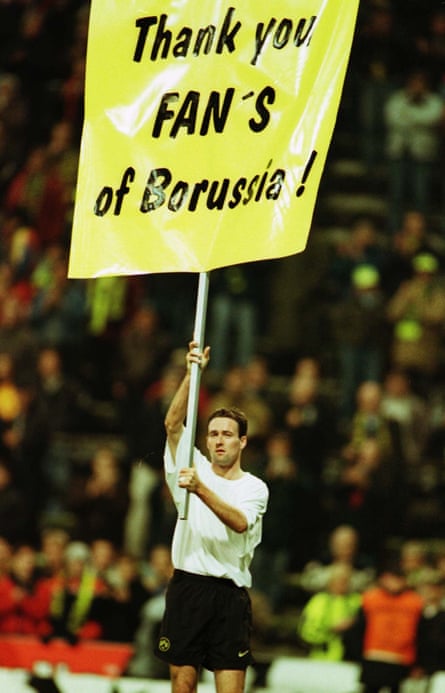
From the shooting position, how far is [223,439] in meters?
10.3

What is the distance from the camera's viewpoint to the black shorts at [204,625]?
33.8 feet

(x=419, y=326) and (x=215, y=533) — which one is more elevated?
(x=419, y=326)

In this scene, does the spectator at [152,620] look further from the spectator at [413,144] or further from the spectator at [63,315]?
the spectator at [413,144]

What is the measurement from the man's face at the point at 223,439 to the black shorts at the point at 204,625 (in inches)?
26.6

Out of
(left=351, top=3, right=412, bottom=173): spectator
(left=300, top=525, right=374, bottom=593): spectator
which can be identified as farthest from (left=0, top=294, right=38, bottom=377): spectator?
(left=351, top=3, right=412, bottom=173): spectator

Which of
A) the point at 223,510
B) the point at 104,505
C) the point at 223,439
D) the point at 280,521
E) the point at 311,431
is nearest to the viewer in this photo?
the point at 223,510

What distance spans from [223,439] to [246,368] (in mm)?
8937

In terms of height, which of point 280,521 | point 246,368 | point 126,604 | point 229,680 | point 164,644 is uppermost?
point 246,368

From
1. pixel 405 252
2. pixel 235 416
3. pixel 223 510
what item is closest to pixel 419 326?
pixel 405 252

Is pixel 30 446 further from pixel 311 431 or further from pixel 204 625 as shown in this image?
pixel 204 625

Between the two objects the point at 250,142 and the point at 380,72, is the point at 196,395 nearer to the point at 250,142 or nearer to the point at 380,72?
the point at 250,142

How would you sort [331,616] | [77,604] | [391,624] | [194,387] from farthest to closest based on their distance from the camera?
[77,604] → [331,616] → [391,624] → [194,387]

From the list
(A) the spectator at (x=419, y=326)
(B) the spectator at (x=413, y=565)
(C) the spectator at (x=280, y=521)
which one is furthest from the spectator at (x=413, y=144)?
(B) the spectator at (x=413, y=565)

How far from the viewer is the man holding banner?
33.8 feet
